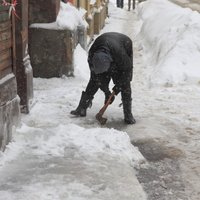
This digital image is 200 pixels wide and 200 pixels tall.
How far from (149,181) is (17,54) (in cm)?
276

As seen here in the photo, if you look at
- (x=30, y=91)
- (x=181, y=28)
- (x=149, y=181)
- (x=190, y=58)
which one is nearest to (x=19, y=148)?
(x=149, y=181)

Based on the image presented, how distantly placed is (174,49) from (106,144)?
539 centimetres

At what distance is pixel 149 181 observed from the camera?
4766 mm

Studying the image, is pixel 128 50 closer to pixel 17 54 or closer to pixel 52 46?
pixel 17 54

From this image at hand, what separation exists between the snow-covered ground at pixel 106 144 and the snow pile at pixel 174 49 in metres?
0.04

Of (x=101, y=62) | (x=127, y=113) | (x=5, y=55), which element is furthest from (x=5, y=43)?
(x=127, y=113)

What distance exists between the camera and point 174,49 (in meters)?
10.2

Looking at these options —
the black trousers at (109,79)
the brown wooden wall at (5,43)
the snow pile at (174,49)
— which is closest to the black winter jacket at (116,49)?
the black trousers at (109,79)

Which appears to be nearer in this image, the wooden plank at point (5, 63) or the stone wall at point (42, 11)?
the wooden plank at point (5, 63)

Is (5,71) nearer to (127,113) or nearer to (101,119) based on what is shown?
(101,119)

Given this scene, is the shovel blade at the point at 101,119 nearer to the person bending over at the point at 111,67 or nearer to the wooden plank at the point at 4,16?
the person bending over at the point at 111,67

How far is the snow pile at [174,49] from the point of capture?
9.05 metres

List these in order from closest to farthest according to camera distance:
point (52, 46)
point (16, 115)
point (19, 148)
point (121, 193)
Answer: point (121, 193) < point (19, 148) < point (16, 115) < point (52, 46)

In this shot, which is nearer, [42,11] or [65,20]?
[42,11]
